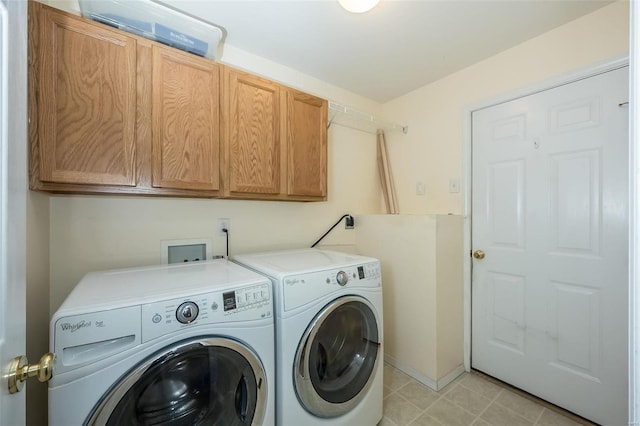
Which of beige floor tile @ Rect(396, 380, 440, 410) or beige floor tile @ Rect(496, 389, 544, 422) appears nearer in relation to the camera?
beige floor tile @ Rect(496, 389, 544, 422)

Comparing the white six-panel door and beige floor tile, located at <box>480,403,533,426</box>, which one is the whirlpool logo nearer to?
beige floor tile, located at <box>480,403,533,426</box>

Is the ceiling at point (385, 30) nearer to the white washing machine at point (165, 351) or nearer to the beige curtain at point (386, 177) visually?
the beige curtain at point (386, 177)

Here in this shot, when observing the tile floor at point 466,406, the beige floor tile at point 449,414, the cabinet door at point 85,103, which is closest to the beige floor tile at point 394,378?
the tile floor at point 466,406

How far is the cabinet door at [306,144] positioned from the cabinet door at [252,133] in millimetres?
98

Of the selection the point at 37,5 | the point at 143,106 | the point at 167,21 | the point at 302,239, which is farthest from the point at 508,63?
the point at 37,5

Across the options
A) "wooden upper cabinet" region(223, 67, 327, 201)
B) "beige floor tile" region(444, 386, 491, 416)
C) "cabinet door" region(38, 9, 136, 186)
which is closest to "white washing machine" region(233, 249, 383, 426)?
"wooden upper cabinet" region(223, 67, 327, 201)

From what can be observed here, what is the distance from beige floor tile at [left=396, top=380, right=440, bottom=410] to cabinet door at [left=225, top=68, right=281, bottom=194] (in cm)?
164

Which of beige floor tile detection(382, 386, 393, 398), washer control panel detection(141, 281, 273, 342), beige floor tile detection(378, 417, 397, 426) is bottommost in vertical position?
beige floor tile detection(382, 386, 393, 398)

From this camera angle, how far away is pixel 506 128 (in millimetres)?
1863

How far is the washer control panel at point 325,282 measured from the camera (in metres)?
1.17

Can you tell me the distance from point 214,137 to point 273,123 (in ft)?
1.35

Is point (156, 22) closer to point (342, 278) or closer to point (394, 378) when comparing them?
point (342, 278)

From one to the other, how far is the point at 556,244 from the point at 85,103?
2.68m

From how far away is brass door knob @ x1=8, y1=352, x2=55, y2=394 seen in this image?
1.66 feet
